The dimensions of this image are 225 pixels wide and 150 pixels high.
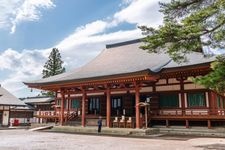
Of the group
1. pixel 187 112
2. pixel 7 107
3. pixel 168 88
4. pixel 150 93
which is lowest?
pixel 187 112

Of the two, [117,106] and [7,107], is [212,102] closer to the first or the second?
[117,106]

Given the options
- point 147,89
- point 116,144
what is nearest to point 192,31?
point 116,144

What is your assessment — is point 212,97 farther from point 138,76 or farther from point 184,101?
point 138,76

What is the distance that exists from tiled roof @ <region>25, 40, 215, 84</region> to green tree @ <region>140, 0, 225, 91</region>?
6355mm

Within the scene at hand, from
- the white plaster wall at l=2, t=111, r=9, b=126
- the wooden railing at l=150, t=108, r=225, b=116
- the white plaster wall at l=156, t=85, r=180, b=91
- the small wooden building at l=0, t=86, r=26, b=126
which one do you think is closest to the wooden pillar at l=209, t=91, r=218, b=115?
the wooden railing at l=150, t=108, r=225, b=116

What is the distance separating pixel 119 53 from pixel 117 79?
32.1 feet

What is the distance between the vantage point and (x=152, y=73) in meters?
19.7

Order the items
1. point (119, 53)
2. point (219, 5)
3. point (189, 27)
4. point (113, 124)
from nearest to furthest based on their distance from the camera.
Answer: point (219, 5) → point (189, 27) → point (113, 124) → point (119, 53)

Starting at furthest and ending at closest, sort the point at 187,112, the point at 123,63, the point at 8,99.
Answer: the point at 8,99 < the point at 123,63 < the point at 187,112

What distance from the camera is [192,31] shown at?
11742mm

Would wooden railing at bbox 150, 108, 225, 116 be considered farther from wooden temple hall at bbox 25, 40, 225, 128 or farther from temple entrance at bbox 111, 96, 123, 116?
temple entrance at bbox 111, 96, 123, 116

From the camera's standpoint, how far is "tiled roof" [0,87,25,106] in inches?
1474

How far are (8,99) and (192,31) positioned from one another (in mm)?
32601

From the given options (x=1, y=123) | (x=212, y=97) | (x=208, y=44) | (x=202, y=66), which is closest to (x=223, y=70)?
(x=208, y=44)
